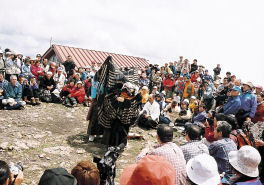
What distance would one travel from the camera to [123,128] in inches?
256

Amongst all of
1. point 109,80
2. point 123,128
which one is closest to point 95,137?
point 123,128

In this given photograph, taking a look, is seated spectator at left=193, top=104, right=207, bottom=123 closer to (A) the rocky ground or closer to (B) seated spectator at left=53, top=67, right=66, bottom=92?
(A) the rocky ground

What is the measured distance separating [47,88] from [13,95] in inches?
82.6

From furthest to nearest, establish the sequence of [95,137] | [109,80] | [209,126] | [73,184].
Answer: [95,137] < [109,80] < [209,126] < [73,184]

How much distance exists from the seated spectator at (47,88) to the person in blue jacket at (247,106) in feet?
27.9

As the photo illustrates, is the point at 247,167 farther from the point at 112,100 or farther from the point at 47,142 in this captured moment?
the point at 47,142

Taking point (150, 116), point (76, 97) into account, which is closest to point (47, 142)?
point (150, 116)

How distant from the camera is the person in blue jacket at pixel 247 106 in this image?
711 centimetres

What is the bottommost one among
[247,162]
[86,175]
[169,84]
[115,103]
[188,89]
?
[86,175]

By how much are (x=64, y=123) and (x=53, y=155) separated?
2.92 metres

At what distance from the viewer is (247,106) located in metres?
7.12

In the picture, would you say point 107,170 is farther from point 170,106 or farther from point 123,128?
point 170,106

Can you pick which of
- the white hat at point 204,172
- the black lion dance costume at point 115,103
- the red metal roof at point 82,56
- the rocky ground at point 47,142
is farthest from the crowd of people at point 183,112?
the red metal roof at point 82,56

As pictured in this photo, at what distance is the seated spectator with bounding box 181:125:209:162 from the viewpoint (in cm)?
→ 378
